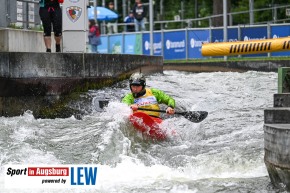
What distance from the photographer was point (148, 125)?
17.3 m

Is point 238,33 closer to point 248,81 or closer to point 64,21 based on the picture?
point 248,81

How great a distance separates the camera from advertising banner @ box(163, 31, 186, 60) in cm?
3353

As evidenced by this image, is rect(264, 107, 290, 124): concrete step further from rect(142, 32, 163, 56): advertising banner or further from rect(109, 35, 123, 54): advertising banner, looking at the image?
rect(109, 35, 123, 54): advertising banner

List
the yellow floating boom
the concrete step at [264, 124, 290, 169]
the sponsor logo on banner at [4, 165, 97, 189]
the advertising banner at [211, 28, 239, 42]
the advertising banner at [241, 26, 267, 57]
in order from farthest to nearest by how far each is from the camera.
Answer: the advertising banner at [211, 28, 239, 42], the advertising banner at [241, 26, 267, 57], the yellow floating boom, the sponsor logo on banner at [4, 165, 97, 189], the concrete step at [264, 124, 290, 169]

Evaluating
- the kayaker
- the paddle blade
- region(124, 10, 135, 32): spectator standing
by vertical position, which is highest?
region(124, 10, 135, 32): spectator standing

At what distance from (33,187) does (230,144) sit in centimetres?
475

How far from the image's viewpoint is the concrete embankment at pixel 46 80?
20375mm

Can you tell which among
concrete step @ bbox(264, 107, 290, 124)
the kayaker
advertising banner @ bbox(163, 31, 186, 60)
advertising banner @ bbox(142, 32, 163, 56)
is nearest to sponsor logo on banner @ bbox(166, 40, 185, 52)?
advertising banner @ bbox(163, 31, 186, 60)

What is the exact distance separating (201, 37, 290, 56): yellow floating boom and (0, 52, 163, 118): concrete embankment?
706 cm

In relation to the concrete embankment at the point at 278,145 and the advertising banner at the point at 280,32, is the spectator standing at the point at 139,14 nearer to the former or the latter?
the advertising banner at the point at 280,32

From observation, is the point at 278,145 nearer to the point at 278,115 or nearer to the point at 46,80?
the point at 278,115

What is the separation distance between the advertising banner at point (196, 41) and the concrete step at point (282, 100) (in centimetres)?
1748

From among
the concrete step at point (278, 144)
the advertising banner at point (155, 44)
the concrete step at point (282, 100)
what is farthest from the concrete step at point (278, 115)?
the advertising banner at point (155, 44)

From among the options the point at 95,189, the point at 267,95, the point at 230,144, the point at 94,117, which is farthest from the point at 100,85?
the point at 95,189
